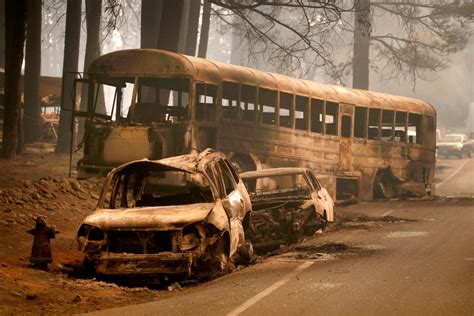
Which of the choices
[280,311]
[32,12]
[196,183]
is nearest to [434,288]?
[280,311]

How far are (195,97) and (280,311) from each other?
12.3 metres

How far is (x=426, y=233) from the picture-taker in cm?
1836

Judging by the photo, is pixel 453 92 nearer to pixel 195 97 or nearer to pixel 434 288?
pixel 195 97

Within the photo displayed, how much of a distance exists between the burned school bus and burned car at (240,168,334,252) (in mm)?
3328

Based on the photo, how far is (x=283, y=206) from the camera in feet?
57.7

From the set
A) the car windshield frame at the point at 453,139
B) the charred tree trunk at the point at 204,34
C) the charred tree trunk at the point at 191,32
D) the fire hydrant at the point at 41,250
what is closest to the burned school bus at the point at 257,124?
the fire hydrant at the point at 41,250

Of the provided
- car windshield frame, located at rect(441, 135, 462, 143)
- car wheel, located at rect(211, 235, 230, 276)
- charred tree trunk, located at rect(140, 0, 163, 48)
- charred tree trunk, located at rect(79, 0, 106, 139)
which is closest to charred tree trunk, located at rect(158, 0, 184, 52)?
charred tree trunk, located at rect(140, 0, 163, 48)

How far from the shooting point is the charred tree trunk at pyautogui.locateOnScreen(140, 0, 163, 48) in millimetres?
32938

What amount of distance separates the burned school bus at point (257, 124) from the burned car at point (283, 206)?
333 cm

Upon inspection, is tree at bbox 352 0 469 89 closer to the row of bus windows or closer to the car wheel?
the row of bus windows

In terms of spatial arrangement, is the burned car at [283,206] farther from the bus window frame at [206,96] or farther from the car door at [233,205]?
the bus window frame at [206,96]

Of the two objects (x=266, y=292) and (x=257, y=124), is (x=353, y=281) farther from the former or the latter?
(x=257, y=124)

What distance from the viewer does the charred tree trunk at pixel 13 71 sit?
82.6 feet

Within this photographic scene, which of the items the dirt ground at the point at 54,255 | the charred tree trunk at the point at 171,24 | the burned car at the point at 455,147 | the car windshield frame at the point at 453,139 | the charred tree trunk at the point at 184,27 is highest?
the charred tree trunk at the point at 184,27
